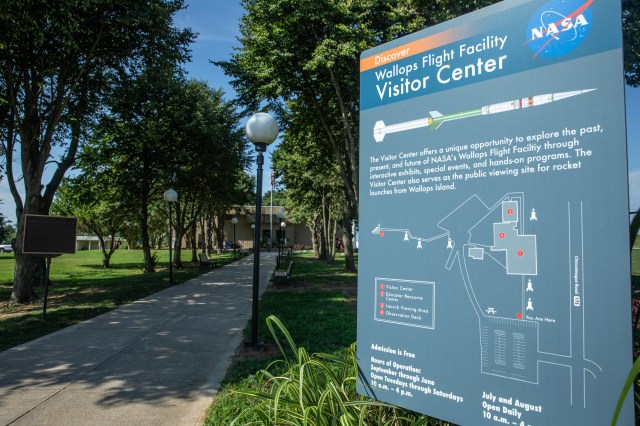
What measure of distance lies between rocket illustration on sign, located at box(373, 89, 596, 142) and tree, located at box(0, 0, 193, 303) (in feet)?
30.3

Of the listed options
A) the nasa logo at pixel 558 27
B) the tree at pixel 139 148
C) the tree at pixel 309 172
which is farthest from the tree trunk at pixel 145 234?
the nasa logo at pixel 558 27

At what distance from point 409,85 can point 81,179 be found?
69.2 ft

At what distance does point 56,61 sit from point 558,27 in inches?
507

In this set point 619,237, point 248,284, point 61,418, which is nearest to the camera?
point 619,237

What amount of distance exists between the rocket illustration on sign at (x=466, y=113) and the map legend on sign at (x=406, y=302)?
89 centimetres

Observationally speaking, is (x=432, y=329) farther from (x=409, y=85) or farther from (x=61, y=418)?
(x=61, y=418)

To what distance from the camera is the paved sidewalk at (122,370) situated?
3963 millimetres

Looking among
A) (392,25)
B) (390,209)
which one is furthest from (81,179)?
(390,209)

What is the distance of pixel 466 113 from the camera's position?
7.41 ft

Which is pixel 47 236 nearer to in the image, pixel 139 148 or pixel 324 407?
pixel 324 407

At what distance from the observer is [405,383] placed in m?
2.41

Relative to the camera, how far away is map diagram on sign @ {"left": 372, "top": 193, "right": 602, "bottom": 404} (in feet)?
5.96

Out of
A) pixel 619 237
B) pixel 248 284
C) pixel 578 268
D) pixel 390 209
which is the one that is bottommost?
pixel 248 284

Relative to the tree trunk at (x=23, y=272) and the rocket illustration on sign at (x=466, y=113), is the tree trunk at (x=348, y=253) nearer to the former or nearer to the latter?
the tree trunk at (x=23, y=272)
